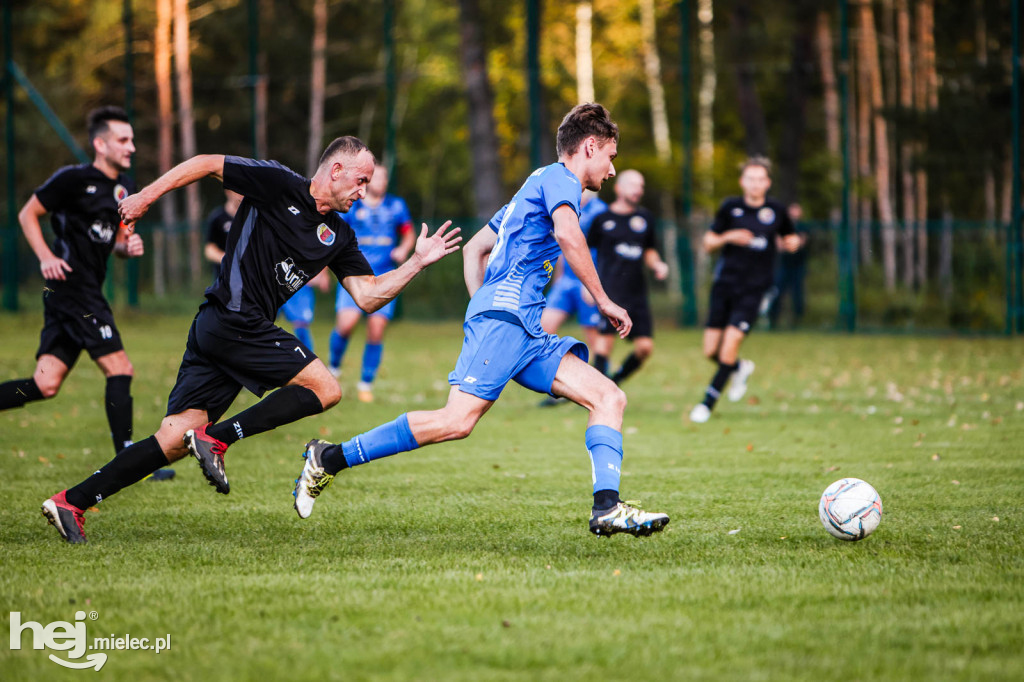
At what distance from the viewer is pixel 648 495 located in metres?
6.75

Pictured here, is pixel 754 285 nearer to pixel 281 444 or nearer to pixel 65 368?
pixel 281 444

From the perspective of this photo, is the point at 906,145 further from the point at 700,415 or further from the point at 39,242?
the point at 39,242

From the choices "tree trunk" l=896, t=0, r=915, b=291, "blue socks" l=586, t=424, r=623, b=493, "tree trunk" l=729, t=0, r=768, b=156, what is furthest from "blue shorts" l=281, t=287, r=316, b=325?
"tree trunk" l=729, t=0, r=768, b=156

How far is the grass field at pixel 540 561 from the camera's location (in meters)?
3.72

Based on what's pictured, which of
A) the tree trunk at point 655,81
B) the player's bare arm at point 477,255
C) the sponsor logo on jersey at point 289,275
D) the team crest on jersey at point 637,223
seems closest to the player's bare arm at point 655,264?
the team crest on jersey at point 637,223

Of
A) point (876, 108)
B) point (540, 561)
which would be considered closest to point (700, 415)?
point (540, 561)

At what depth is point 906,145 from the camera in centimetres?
2769

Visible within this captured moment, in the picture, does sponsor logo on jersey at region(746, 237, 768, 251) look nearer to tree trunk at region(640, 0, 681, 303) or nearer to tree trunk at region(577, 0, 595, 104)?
tree trunk at region(640, 0, 681, 303)

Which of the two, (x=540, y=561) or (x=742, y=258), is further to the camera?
(x=742, y=258)

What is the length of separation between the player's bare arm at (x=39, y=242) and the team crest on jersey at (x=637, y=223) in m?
6.25

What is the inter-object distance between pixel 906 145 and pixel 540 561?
25250 mm

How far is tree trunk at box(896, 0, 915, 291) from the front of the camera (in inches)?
834

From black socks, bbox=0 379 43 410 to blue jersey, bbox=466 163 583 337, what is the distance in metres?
3.27

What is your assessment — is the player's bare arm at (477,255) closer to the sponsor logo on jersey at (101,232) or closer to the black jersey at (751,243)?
the sponsor logo on jersey at (101,232)
